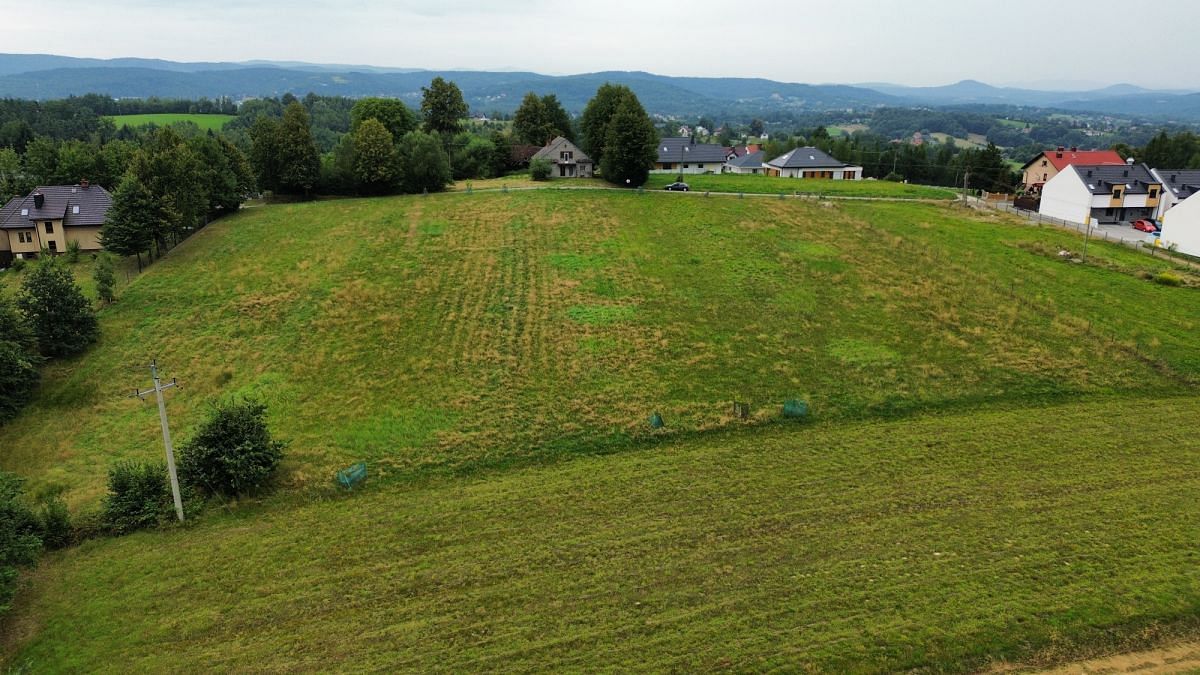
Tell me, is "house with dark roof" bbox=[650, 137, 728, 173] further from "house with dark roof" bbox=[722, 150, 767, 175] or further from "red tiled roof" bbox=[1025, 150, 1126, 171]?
"red tiled roof" bbox=[1025, 150, 1126, 171]

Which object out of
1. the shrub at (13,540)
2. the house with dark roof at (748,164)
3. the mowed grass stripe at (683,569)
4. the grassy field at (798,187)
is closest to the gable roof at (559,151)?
the grassy field at (798,187)

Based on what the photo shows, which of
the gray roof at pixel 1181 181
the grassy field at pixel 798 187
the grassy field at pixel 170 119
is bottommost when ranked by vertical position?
the grassy field at pixel 798 187

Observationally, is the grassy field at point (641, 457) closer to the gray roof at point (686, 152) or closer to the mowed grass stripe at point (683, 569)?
the mowed grass stripe at point (683, 569)

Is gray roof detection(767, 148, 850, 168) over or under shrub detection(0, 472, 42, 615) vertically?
over

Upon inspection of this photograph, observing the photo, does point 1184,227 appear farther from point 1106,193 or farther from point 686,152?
point 686,152

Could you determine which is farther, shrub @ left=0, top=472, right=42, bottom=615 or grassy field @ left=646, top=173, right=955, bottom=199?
grassy field @ left=646, top=173, right=955, bottom=199

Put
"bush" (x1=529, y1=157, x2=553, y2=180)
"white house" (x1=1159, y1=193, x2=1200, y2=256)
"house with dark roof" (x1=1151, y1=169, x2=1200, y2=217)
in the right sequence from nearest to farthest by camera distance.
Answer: "white house" (x1=1159, y1=193, x2=1200, y2=256), "house with dark roof" (x1=1151, y1=169, x2=1200, y2=217), "bush" (x1=529, y1=157, x2=553, y2=180)

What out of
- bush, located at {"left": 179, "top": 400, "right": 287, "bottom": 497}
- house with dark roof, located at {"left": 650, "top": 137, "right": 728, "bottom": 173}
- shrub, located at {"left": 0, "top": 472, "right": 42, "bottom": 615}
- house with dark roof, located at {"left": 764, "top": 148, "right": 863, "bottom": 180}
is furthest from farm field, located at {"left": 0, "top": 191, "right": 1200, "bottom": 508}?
house with dark roof, located at {"left": 650, "top": 137, "right": 728, "bottom": 173}
